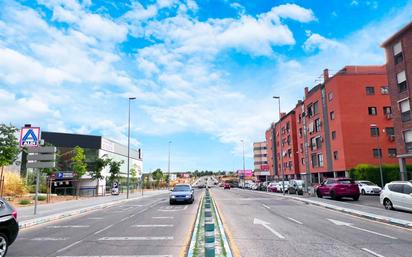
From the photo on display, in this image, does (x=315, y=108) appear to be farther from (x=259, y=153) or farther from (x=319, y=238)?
(x=259, y=153)

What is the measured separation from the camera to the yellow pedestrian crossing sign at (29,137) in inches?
695

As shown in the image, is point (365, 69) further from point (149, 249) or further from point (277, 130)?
point (149, 249)

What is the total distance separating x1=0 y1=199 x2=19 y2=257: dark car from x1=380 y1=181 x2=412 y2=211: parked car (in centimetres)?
1725

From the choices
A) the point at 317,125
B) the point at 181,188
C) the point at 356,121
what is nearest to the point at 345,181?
the point at 181,188

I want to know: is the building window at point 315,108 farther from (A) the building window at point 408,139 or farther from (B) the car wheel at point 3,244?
(B) the car wheel at point 3,244

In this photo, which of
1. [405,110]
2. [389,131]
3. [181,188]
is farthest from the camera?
[389,131]

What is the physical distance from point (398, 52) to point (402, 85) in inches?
→ 134

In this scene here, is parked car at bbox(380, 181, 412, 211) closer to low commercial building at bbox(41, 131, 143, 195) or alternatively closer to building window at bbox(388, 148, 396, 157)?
building window at bbox(388, 148, 396, 157)

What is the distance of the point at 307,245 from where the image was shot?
890cm

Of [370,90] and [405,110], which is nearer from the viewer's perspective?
Answer: [405,110]

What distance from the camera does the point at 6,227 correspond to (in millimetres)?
7922

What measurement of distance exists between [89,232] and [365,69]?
5356 centimetres

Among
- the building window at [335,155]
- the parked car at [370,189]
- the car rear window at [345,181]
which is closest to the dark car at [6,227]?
the car rear window at [345,181]

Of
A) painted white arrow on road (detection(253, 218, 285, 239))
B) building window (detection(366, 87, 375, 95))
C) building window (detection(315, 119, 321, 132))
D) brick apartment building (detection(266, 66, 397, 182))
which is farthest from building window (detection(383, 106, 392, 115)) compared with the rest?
painted white arrow on road (detection(253, 218, 285, 239))
